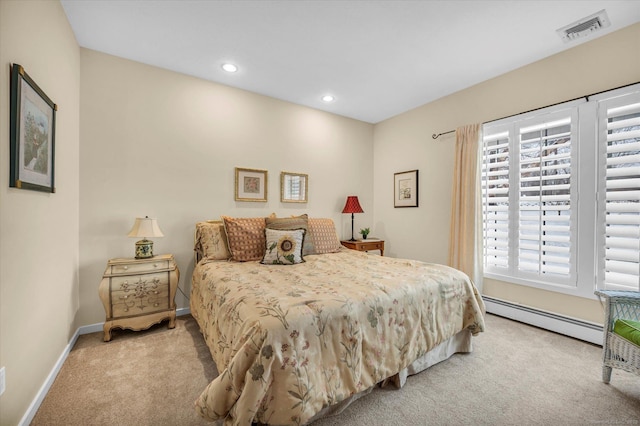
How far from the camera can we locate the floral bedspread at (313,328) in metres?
1.19

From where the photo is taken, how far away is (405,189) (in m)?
4.10

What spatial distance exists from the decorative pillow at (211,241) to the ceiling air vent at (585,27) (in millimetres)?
3619

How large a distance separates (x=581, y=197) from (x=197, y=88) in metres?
4.10

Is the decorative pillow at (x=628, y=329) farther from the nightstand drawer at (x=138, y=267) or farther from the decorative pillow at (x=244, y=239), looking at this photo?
the nightstand drawer at (x=138, y=267)

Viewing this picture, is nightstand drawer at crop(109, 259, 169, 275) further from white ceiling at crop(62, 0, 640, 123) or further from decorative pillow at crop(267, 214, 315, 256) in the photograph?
white ceiling at crop(62, 0, 640, 123)

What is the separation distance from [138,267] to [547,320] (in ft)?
13.1

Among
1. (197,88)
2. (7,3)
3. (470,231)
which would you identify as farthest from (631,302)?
(197,88)

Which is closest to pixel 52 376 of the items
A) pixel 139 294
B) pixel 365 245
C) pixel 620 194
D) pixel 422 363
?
pixel 139 294

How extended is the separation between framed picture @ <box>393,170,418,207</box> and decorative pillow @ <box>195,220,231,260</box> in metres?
2.67

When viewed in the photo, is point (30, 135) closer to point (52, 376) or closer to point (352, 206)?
point (52, 376)

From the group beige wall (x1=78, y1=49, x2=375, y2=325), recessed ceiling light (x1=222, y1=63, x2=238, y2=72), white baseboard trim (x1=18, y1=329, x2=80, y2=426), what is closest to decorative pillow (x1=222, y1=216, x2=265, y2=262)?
beige wall (x1=78, y1=49, x2=375, y2=325)

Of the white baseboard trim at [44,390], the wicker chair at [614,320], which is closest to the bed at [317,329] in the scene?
the wicker chair at [614,320]

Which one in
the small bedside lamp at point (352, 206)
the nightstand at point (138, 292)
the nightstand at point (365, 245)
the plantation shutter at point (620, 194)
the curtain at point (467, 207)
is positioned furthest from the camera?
the small bedside lamp at point (352, 206)

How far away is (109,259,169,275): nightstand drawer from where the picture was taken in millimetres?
2379
